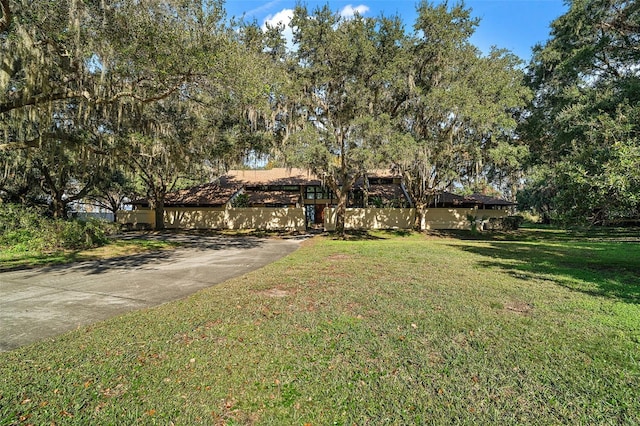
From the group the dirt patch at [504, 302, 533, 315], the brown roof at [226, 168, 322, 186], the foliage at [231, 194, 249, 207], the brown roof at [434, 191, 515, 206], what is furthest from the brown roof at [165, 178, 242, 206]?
the dirt patch at [504, 302, 533, 315]

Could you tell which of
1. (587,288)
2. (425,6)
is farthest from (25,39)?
(425,6)

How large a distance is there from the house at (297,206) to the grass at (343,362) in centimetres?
1771

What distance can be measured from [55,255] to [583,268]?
1560 centimetres

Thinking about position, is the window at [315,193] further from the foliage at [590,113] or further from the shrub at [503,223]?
the foliage at [590,113]

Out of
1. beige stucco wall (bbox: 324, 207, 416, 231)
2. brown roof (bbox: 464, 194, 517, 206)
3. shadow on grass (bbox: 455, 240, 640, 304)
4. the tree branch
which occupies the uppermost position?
the tree branch

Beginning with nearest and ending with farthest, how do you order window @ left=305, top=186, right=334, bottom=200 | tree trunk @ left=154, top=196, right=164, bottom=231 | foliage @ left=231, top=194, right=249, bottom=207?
tree trunk @ left=154, top=196, right=164, bottom=231 < foliage @ left=231, top=194, right=249, bottom=207 < window @ left=305, top=186, right=334, bottom=200

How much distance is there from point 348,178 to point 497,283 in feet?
38.5

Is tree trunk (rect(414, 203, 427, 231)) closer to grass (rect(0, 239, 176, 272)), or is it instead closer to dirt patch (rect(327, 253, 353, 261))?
dirt patch (rect(327, 253, 353, 261))

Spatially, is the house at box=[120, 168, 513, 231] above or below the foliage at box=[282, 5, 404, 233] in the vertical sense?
below

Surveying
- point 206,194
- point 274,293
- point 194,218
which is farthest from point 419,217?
point 274,293

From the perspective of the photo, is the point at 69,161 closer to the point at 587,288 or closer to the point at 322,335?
the point at 322,335

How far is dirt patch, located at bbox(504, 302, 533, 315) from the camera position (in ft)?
15.2

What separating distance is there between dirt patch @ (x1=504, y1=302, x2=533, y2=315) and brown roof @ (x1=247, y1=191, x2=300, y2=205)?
2017cm

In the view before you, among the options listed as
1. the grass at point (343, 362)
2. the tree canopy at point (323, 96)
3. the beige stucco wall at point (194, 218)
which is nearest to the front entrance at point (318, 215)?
the beige stucco wall at point (194, 218)
